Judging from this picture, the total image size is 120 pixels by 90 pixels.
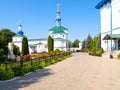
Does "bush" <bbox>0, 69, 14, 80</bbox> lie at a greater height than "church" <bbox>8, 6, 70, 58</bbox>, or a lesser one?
lesser

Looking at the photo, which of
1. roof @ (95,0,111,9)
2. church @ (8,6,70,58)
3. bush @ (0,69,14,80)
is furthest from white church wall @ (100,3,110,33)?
bush @ (0,69,14,80)

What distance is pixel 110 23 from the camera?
4828 cm

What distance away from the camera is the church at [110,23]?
44.4 metres

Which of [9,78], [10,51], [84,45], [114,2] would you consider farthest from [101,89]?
[84,45]

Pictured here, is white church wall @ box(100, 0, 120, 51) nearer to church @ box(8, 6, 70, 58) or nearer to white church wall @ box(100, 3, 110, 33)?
white church wall @ box(100, 3, 110, 33)

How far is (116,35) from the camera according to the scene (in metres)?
43.8

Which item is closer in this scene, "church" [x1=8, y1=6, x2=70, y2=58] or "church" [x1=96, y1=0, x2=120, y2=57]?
"church" [x1=96, y1=0, x2=120, y2=57]

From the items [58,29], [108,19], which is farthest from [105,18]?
[58,29]

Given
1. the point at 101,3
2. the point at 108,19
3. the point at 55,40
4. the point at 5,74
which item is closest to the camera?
the point at 5,74

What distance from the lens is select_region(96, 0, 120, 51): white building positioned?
44528 mm

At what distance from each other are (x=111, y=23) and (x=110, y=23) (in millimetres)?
630

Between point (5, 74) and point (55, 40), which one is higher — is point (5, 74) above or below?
below

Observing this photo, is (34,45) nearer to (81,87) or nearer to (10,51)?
(10,51)

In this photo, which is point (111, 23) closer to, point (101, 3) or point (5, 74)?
point (101, 3)
